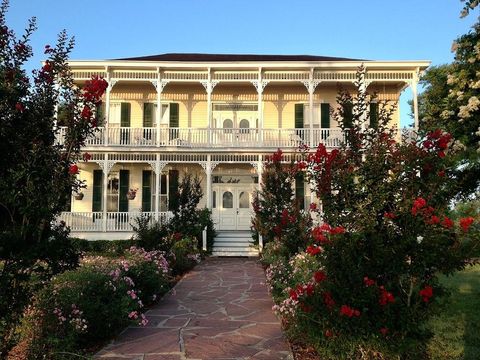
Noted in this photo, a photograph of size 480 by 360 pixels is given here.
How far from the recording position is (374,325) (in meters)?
4.26

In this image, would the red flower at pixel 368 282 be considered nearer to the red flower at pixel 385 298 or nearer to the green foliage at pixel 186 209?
the red flower at pixel 385 298

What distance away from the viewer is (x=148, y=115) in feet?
66.8

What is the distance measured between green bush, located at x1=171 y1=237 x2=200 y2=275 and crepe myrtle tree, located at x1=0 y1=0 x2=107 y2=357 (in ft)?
25.8

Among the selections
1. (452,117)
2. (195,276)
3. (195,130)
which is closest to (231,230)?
(195,130)

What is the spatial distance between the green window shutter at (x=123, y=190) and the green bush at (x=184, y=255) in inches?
245

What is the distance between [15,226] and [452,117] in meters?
9.55

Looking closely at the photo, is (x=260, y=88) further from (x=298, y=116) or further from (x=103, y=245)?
(x=103, y=245)

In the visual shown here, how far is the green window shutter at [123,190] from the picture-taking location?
65.1 feet

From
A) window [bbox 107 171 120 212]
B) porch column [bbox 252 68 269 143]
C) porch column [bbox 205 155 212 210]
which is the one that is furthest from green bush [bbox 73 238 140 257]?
porch column [bbox 252 68 269 143]

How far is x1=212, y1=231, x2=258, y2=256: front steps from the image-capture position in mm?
17094

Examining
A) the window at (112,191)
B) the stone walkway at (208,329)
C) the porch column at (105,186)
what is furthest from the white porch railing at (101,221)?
the stone walkway at (208,329)

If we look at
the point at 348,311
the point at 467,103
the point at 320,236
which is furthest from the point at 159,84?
the point at 348,311

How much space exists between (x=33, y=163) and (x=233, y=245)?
14.2 metres

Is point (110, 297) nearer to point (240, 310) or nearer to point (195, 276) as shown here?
point (240, 310)
